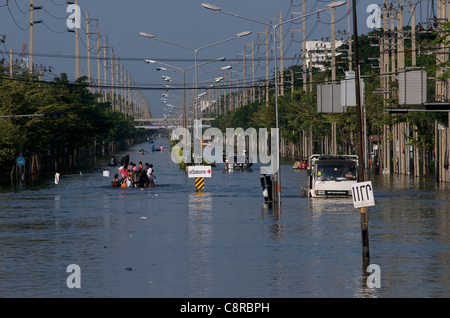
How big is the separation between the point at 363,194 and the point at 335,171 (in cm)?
2180

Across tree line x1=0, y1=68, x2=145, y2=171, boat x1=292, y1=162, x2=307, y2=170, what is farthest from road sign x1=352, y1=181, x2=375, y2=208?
boat x1=292, y1=162, x2=307, y2=170

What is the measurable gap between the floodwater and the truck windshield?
1471 mm

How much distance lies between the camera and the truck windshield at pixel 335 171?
37750mm

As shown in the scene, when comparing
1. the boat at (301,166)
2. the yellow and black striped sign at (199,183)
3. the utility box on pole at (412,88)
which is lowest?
the yellow and black striped sign at (199,183)

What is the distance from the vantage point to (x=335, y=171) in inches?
1487

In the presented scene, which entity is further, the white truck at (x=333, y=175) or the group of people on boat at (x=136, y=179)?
the group of people on boat at (x=136, y=179)

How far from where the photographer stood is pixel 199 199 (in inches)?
1494

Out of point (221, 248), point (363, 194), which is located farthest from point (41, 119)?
point (363, 194)

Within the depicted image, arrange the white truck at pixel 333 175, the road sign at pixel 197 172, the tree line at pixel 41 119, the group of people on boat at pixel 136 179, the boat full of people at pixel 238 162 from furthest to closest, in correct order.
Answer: the boat full of people at pixel 238 162, the tree line at pixel 41 119, the group of people on boat at pixel 136 179, the road sign at pixel 197 172, the white truck at pixel 333 175

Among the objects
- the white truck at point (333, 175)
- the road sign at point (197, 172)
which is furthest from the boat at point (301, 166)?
the white truck at point (333, 175)

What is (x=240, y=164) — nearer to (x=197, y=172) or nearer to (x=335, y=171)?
(x=197, y=172)

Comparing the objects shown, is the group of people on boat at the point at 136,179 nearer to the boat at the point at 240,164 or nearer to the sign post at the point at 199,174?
the sign post at the point at 199,174

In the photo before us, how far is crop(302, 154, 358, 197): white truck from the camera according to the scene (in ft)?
124
